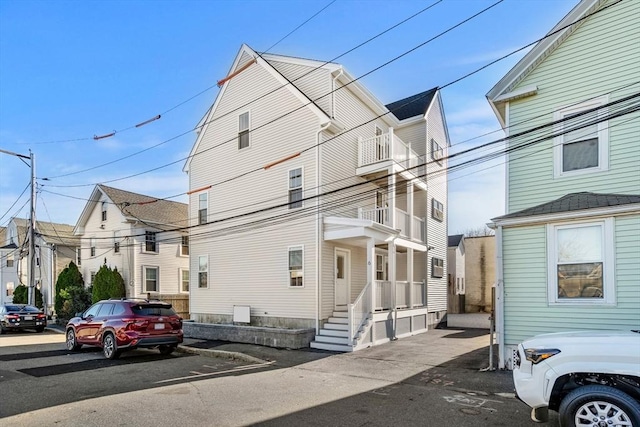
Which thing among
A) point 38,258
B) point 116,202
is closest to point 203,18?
point 116,202

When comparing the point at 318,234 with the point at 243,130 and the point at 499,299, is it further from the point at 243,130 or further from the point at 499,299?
the point at 499,299

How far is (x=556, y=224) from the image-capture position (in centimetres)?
874

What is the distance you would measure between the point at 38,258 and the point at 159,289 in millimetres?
10972

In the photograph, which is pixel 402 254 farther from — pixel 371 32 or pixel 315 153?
pixel 371 32

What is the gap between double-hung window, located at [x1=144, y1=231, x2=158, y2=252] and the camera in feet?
79.4

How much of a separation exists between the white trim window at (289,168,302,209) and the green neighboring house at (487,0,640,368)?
22.6 ft

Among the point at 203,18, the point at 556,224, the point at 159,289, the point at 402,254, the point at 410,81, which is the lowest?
the point at 159,289

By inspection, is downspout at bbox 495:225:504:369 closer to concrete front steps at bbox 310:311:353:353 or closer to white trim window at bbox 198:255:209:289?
concrete front steps at bbox 310:311:353:353

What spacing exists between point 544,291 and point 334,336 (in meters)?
6.16

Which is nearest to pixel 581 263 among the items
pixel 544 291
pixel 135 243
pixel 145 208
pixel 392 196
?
pixel 544 291

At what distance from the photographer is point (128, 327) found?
11117 mm

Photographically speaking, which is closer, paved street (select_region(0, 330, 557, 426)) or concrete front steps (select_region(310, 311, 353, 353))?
paved street (select_region(0, 330, 557, 426))

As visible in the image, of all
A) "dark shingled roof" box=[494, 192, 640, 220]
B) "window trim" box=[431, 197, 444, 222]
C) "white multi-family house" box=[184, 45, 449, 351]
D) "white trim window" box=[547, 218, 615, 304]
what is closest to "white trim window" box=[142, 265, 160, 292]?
"white multi-family house" box=[184, 45, 449, 351]

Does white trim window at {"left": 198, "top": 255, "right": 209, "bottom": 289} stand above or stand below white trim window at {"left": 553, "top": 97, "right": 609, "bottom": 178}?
below
